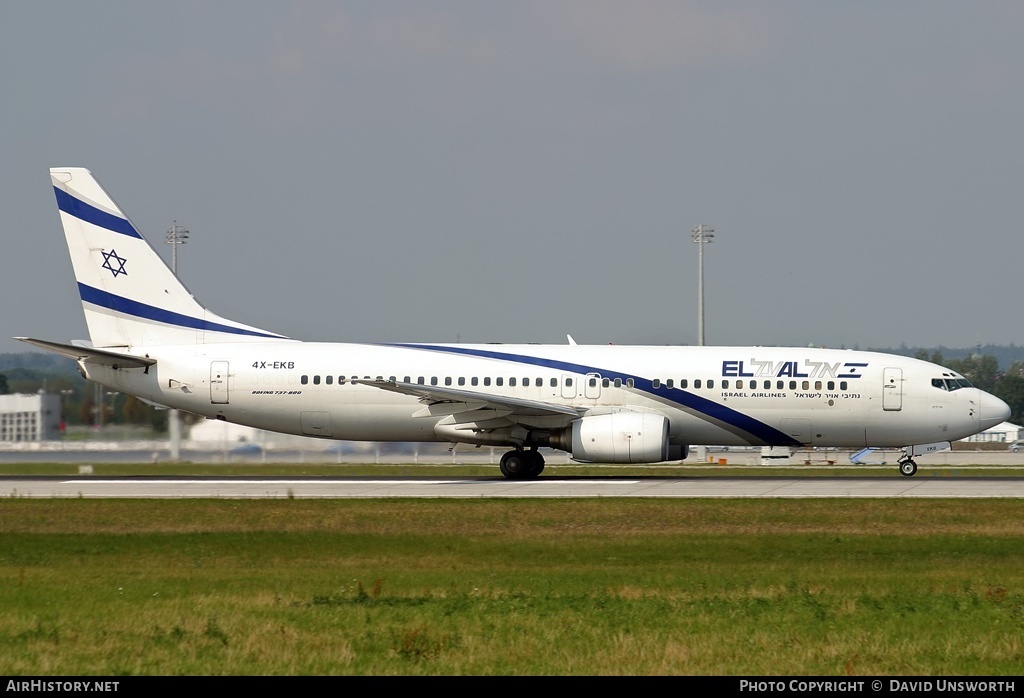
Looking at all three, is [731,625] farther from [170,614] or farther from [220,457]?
[220,457]

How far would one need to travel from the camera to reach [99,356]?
3481 cm

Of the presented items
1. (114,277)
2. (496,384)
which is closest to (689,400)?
(496,384)

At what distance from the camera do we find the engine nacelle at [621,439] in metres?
33.4

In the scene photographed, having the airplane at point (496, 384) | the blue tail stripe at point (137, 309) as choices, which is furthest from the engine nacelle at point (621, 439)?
the blue tail stripe at point (137, 309)

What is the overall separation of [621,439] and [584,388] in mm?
2210

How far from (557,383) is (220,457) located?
11.9m

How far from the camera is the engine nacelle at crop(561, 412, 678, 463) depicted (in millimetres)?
33375

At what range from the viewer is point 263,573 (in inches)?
691

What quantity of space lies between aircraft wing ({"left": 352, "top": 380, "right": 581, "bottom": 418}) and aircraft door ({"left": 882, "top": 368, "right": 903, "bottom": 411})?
28.1 ft

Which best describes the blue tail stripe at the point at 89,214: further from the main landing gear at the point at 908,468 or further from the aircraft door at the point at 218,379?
the main landing gear at the point at 908,468

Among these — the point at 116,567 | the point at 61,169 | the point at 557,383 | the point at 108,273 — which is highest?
the point at 61,169

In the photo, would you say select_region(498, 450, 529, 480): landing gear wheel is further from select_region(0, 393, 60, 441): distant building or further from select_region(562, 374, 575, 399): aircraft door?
select_region(0, 393, 60, 441): distant building

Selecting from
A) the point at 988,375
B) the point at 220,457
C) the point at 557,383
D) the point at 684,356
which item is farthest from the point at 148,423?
the point at 988,375

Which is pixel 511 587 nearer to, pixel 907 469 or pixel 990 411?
pixel 990 411
